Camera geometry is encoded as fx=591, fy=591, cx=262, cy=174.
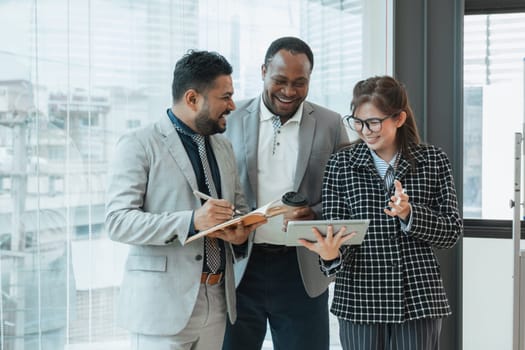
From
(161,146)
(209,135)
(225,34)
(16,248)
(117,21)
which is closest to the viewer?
(161,146)

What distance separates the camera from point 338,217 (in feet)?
5.98

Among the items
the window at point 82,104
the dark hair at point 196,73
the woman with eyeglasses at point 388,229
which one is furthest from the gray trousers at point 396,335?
the window at point 82,104

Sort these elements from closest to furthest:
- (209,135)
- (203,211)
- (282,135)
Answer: (203,211), (209,135), (282,135)

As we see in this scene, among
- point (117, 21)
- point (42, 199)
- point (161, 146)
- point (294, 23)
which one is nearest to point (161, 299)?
point (161, 146)

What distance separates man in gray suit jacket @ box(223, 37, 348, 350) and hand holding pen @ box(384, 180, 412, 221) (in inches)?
16.4

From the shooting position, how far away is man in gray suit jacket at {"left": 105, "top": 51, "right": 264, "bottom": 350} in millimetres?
1680

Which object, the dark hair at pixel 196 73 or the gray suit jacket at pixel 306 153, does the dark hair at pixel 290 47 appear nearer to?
the gray suit jacket at pixel 306 153

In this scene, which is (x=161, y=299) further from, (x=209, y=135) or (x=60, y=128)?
(x=60, y=128)

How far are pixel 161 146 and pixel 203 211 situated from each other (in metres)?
0.26

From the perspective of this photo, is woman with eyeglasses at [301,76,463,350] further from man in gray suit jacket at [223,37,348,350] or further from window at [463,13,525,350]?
window at [463,13,525,350]

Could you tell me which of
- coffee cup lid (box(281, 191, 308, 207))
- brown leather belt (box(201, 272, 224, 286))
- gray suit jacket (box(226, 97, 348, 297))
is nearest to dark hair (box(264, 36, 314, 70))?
gray suit jacket (box(226, 97, 348, 297))

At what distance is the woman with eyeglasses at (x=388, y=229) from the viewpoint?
5.66 feet

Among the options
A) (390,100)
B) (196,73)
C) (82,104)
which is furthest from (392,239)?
(82,104)

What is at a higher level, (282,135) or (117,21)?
(117,21)
